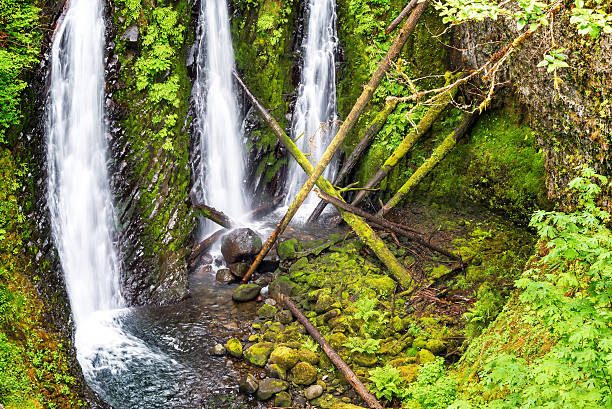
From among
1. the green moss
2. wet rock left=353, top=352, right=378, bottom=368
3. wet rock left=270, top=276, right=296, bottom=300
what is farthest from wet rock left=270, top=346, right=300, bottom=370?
the green moss

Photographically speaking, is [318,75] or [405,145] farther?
[318,75]

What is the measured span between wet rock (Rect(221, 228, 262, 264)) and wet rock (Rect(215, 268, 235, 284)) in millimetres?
309

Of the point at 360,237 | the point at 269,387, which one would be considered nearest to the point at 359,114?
the point at 360,237

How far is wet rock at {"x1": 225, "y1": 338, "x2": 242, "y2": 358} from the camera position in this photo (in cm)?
853

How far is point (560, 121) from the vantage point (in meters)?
6.39

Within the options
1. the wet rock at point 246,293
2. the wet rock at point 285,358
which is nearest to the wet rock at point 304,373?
the wet rock at point 285,358

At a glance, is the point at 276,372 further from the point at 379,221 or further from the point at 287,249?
the point at 379,221

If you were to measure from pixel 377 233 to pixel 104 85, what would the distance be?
22.9 feet

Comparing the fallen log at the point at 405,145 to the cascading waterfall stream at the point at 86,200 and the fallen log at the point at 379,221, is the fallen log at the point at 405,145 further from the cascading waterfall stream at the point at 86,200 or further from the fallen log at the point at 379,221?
the cascading waterfall stream at the point at 86,200

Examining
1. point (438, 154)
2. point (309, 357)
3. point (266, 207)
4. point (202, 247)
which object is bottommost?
point (309, 357)

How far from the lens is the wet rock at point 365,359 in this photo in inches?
306

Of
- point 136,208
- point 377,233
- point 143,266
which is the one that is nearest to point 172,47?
point 136,208

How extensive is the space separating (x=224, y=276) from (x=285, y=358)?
369 cm

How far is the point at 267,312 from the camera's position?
9.67m
